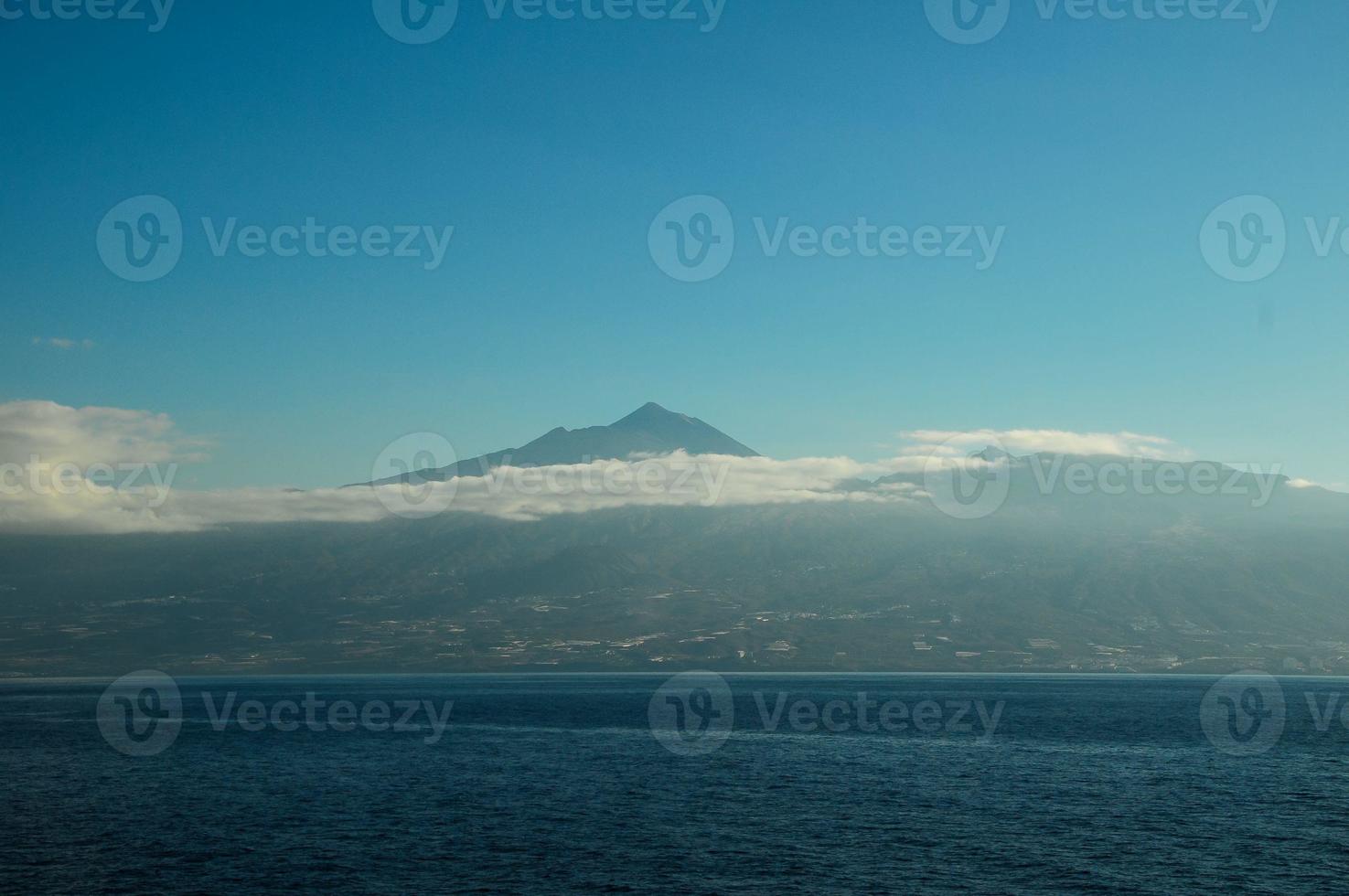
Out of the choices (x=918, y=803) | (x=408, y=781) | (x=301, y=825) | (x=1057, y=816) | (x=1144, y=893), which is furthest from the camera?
(x=408, y=781)

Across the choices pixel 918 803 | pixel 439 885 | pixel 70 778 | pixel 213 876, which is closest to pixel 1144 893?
pixel 918 803

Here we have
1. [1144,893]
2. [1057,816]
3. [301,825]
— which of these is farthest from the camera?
[1057,816]

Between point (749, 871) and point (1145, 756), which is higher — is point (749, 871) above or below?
above

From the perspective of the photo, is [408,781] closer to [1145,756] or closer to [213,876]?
[213,876]

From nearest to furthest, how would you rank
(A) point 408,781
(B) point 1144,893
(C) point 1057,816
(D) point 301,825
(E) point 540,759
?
(B) point 1144,893, (D) point 301,825, (C) point 1057,816, (A) point 408,781, (E) point 540,759

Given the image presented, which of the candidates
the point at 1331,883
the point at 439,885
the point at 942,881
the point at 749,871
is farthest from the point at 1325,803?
A: the point at 439,885

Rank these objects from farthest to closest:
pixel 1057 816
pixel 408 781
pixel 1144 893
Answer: pixel 408 781
pixel 1057 816
pixel 1144 893

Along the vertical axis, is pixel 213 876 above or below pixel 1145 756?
above

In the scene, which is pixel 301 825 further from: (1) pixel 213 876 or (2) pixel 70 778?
(2) pixel 70 778

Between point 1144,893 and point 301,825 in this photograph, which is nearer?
point 1144,893
